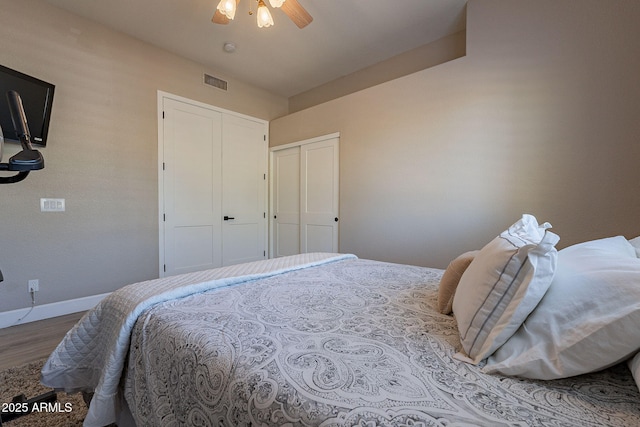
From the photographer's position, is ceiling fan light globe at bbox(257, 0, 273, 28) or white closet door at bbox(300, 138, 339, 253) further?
white closet door at bbox(300, 138, 339, 253)

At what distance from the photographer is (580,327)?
1.95 ft

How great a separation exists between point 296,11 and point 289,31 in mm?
833

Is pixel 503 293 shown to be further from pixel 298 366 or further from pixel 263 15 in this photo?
pixel 263 15

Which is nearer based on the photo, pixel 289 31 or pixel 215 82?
pixel 289 31

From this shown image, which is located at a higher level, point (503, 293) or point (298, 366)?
point (503, 293)

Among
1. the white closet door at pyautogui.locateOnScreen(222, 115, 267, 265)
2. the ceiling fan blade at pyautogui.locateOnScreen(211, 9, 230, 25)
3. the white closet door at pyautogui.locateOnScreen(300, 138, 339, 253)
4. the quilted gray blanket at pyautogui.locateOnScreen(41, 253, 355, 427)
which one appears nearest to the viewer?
the quilted gray blanket at pyautogui.locateOnScreen(41, 253, 355, 427)

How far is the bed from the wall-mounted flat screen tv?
2170 millimetres

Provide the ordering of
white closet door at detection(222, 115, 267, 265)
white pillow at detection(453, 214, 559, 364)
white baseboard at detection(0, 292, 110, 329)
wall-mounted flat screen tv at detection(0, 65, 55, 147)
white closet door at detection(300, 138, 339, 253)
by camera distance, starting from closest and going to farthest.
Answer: white pillow at detection(453, 214, 559, 364) < wall-mounted flat screen tv at detection(0, 65, 55, 147) < white baseboard at detection(0, 292, 110, 329) < white closet door at detection(300, 138, 339, 253) < white closet door at detection(222, 115, 267, 265)

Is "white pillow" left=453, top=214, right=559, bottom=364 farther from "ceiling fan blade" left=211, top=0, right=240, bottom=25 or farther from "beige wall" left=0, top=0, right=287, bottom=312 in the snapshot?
"beige wall" left=0, top=0, right=287, bottom=312

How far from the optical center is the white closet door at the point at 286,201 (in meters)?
4.16

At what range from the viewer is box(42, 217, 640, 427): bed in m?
0.54

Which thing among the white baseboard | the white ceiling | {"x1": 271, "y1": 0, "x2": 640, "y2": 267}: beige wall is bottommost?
the white baseboard

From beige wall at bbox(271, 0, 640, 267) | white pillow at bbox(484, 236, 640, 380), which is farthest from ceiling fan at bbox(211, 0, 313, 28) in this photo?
white pillow at bbox(484, 236, 640, 380)

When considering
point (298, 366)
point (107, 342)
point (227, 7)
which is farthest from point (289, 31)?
point (298, 366)
